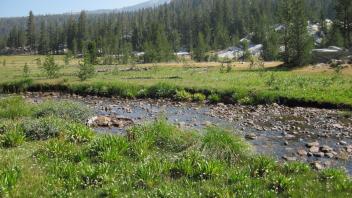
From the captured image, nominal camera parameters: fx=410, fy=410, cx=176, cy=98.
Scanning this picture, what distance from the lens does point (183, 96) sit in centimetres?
3344

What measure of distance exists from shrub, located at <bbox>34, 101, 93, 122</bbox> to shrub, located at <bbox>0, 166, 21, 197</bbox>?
10.1 meters

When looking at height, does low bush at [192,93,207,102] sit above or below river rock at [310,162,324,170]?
above

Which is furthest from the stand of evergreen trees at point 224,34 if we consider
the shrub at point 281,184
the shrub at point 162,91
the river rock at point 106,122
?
the shrub at point 281,184

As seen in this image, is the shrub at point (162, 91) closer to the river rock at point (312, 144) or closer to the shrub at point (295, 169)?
the river rock at point (312, 144)

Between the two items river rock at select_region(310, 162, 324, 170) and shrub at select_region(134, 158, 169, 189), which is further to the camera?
river rock at select_region(310, 162, 324, 170)

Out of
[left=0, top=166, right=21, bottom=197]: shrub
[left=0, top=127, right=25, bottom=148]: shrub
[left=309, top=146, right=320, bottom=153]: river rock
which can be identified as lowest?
[left=309, top=146, right=320, bottom=153]: river rock

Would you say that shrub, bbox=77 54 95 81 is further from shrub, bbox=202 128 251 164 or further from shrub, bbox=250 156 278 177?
shrub, bbox=250 156 278 177

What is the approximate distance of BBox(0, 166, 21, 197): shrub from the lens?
1065 cm


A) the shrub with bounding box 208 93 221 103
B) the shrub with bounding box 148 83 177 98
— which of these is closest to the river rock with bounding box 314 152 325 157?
the shrub with bounding box 208 93 221 103

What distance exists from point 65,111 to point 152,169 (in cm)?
1183

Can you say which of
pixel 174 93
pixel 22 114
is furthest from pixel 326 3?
pixel 22 114

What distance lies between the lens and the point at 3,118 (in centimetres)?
2288

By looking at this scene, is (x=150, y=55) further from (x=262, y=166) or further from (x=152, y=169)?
(x=152, y=169)

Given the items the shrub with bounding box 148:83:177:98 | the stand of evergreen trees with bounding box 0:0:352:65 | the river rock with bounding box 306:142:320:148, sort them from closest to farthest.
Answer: the river rock with bounding box 306:142:320:148
the shrub with bounding box 148:83:177:98
the stand of evergreen trees with bounding box 0:0:352:65
